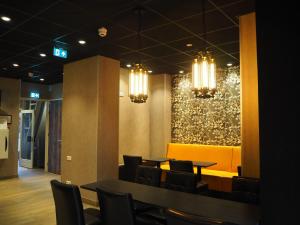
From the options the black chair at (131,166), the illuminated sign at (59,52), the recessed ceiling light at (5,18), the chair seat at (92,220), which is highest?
the recessed ceiling light at (5,18)

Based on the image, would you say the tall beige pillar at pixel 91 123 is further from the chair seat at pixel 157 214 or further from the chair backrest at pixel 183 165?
the chair seat at pixel 157 214

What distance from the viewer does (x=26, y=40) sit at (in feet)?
13.9

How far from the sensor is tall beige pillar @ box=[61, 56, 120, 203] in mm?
4969

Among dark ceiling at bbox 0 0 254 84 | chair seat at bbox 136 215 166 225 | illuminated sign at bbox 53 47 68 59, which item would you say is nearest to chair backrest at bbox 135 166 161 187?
chair seat at bbox 136 215 166 225

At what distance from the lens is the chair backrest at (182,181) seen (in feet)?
9.88

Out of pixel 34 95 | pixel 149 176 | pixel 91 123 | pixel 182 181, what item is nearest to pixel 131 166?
pixel 91 123

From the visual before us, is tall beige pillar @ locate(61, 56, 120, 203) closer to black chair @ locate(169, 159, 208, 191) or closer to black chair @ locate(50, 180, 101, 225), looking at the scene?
black chair @ locate(169, 159, 208, 191)

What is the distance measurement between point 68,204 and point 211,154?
4.38 meters

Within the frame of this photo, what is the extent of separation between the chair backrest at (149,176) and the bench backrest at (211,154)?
299cm

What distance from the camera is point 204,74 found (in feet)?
9.73

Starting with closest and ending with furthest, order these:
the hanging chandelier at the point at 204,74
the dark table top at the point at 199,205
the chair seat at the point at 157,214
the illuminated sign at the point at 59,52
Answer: the dark table top at the point at 199,205
the chair seat at the point at 157,214
the hanging chandelier at the point at 204,74
the illuminated sign at the point at 59,52

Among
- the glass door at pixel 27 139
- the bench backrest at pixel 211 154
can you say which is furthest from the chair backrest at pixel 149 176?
the glass door at pixel 27 139

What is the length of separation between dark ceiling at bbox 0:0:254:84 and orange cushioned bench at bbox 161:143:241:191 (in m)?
2.15

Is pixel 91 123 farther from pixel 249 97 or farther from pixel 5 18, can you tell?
pixel 249 97
